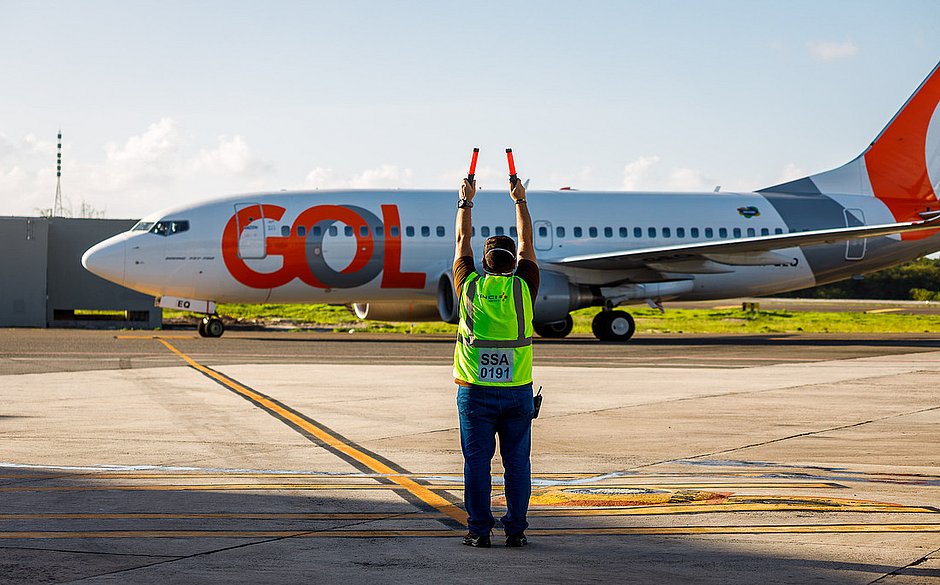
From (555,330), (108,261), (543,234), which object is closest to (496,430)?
(108,261)

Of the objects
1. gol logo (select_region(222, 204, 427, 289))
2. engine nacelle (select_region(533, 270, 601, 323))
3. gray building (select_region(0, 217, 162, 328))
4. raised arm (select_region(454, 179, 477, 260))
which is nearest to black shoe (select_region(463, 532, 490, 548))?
raised arm (select_region(454, 179, 477, 260))

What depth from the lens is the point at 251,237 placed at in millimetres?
29922

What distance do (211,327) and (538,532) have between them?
2469cm

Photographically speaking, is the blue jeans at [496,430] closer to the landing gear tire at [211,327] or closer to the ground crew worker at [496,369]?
the ground crew worker at [496,369]

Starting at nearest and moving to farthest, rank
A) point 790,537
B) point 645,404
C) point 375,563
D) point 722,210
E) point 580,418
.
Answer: point 375,563, point 790,537, point 580,418, point 645,404, point 722,210

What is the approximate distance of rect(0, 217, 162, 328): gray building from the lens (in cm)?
3919

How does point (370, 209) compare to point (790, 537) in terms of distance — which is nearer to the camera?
point (790, 537)

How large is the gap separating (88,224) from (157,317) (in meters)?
3.89

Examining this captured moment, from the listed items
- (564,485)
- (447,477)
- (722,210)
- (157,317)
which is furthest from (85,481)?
(157,317)

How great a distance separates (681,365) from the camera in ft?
71.3

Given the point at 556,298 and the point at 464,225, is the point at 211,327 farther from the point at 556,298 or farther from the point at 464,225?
the point at 464,225

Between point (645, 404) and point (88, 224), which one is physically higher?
point (88, 224)

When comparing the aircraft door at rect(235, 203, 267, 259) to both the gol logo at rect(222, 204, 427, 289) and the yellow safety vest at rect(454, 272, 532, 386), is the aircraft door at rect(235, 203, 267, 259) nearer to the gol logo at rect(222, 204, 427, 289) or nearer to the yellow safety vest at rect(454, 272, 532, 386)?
the gol logo at rect(222, 204, 427, 289)

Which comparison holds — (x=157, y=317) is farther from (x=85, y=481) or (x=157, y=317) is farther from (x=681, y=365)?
(x=85, y=481)
